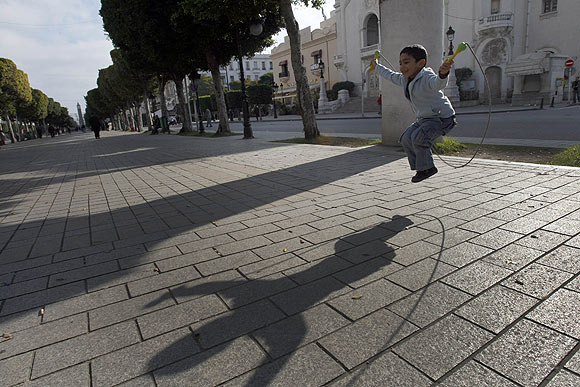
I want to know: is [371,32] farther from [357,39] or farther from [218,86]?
[218,86]

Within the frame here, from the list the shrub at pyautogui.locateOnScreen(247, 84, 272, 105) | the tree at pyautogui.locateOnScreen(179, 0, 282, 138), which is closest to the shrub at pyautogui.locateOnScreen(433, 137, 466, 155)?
the tree at pyautogui.locateOnScreen(179, 0, 282, 138)

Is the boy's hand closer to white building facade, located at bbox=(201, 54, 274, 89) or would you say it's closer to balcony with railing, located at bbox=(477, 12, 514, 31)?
balcony with railing, located at bbox=(477, 12, 514, 31)

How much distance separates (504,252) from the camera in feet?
9.61

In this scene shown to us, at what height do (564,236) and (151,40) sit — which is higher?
(151,40)

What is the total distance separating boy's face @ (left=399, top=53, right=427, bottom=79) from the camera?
4.06m

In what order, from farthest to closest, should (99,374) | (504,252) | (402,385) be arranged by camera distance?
(504,252) < (99,374) < (402,385)

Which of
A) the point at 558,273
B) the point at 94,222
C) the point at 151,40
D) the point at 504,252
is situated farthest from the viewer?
the point at 151,40

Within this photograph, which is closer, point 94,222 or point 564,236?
point 564,236

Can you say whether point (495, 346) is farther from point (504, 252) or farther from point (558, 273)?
point (504, 252)

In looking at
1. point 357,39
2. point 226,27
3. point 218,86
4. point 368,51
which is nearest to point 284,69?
point 357,39

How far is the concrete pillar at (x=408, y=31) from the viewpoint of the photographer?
318 inches

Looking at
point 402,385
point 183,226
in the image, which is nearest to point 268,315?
point 402,385

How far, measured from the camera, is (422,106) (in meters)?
4.22

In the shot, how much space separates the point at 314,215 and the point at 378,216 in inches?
28.7
